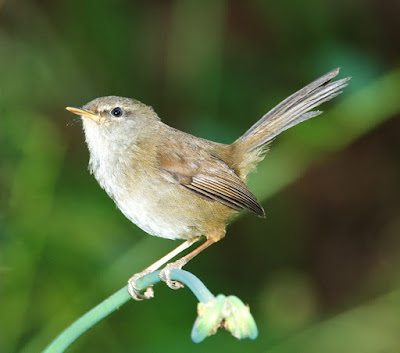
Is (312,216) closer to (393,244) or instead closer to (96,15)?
(393,244)

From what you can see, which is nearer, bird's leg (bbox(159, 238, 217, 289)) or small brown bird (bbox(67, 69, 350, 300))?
bird's leg (bbox(159, 238, 217, 289))

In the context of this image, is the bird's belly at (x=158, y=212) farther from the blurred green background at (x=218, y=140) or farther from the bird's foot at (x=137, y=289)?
the blurred green background at (x=218, y=140)

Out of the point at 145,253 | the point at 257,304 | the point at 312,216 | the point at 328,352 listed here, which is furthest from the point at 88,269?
the point at 312,216

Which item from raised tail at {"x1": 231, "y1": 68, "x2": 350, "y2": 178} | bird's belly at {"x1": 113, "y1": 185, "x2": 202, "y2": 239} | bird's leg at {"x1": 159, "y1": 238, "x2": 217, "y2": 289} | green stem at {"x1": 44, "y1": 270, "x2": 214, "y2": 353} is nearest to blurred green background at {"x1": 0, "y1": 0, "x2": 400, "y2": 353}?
raised tail at {"x1": 231, "y1": 68, "x2": 350, "y2": 178}

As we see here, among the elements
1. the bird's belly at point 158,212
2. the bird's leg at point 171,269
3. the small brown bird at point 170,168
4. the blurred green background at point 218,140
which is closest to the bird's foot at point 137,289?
the small brown bird at point 170,168

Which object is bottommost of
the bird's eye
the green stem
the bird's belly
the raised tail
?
the green stem

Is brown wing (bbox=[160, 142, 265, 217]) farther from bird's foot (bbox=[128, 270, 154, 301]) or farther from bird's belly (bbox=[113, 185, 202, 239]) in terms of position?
bird's foot (bbox=[128, 270, 154, 301])
